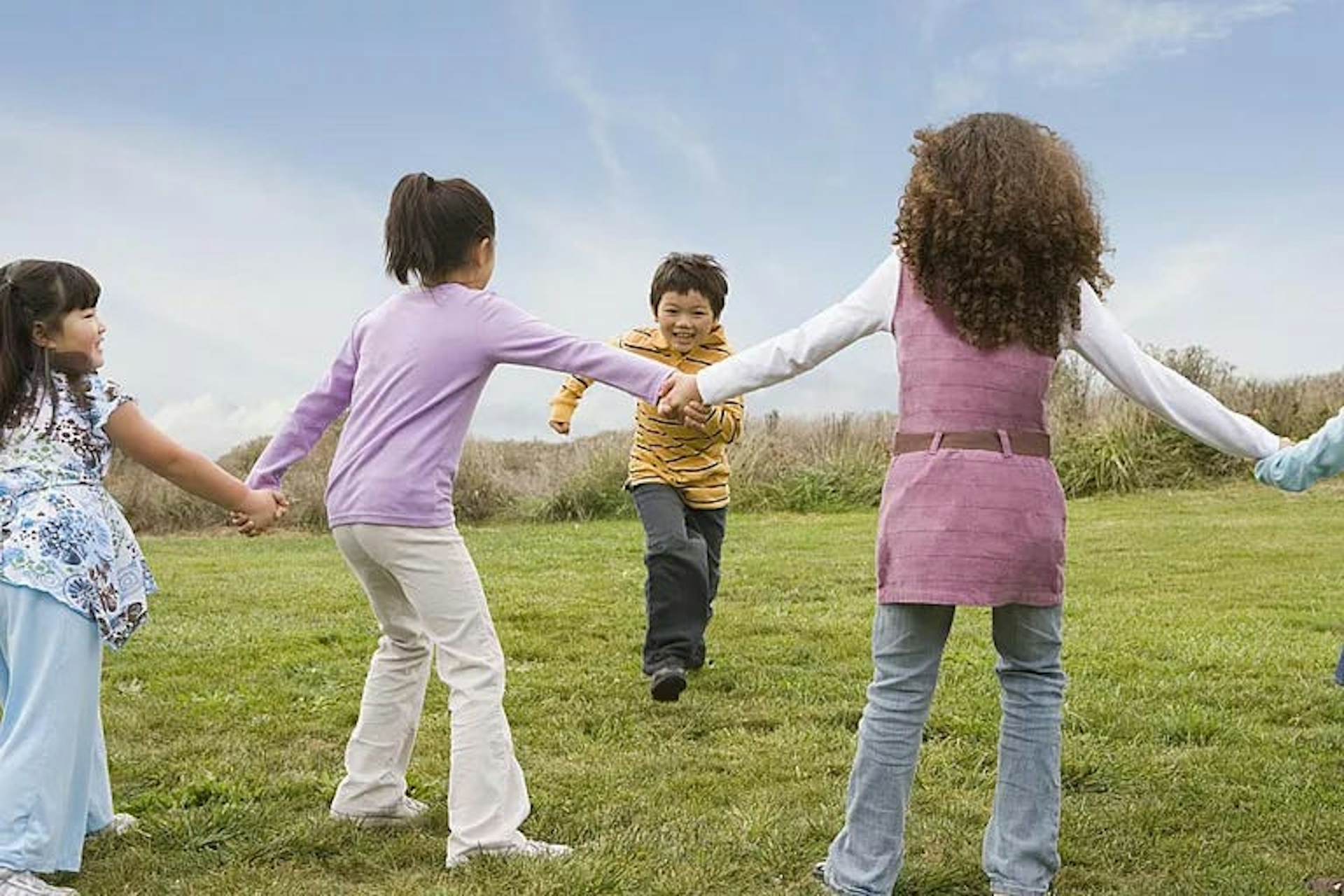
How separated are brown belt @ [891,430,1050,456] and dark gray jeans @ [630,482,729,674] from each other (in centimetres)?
275

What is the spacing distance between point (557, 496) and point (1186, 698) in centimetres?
1312

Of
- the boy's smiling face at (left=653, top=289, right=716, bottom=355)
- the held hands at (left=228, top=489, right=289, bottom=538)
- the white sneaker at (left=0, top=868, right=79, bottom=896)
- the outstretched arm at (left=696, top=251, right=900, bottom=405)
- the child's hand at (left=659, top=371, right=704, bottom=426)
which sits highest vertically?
the boy's smiling face at (left=653, top=289, right=716, bottom=355)

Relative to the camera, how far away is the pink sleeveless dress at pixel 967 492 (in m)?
3.36

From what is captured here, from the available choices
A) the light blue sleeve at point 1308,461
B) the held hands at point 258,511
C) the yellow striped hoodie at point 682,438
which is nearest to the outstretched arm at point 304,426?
the held hands at point 258,511

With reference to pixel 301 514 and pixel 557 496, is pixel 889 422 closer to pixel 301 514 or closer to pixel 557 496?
pixel 557 496

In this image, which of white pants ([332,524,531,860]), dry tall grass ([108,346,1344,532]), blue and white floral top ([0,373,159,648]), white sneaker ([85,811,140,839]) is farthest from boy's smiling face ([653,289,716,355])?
dry tall grass ([108,346,1344,532])

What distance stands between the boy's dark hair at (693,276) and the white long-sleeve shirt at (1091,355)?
2419mm

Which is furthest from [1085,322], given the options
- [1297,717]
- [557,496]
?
[557,496]

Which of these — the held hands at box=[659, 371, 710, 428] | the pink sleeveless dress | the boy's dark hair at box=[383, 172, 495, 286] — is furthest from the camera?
the boy's dark hair at box=[383, 172, 495, 286]

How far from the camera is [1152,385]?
3.53 metres

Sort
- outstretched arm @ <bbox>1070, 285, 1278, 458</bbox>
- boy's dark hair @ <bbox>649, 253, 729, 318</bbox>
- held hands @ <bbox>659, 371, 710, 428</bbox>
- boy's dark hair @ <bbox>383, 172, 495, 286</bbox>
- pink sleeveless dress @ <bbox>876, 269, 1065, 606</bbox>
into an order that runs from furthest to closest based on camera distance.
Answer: boy's dark hair @ <bbox>649, 253, 729, 318</bbox> < boy's dark hair @ <bbox>383, 172, 495, 286</bbox> < held hands @ <bbox>659, 371, 710, 428</bbox> < outstretched arm @ <bbox>1070, 285, 1278, 458</bbox> < pink sleeveless dress @ <bbox>876, 269, 1065, 606</bbox>

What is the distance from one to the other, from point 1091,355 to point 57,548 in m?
2.68

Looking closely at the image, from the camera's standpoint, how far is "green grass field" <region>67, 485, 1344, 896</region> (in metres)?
4.02

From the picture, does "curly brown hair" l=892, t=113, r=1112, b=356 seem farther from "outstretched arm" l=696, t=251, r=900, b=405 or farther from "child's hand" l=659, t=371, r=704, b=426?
"child's hand" l=659, t=371, r=704, b=426
